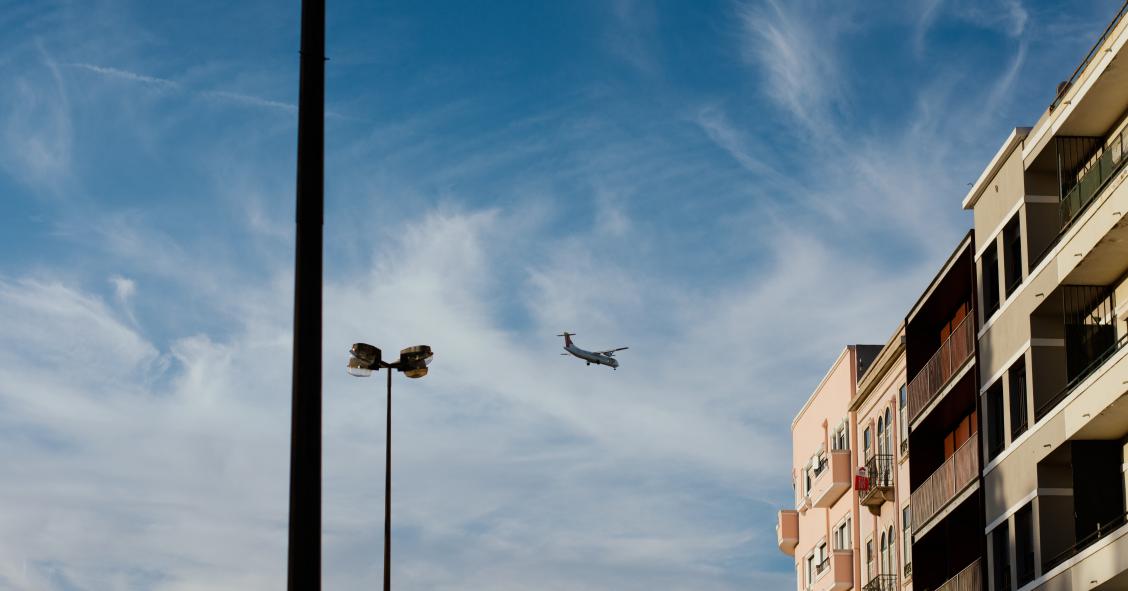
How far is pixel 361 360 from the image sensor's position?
3450 cm

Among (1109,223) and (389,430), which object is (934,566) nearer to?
(1109,223)

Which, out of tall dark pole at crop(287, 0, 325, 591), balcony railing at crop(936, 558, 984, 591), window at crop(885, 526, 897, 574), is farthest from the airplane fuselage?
tall dark pole at crop(287, 0, 325, 591)

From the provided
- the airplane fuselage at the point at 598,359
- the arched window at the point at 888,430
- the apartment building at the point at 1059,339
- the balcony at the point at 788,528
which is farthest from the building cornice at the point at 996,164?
the airplane fuselage at the point at 598,359

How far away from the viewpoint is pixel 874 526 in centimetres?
5497

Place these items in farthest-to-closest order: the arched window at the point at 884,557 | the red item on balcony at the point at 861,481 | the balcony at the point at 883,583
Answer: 1. the red item on balcony at the point at 861,481
2. the arched window at the point at 884,557
3. the balcony at the point at 883,583

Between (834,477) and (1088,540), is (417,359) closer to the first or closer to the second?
(1088,540)

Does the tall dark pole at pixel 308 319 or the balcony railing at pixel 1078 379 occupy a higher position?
the balcony railing at pixel 1078 379

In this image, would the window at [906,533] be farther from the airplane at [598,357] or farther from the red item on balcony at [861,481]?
the airplane at [598,357]

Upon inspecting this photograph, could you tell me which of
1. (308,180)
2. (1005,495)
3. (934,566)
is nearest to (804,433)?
(934,566)

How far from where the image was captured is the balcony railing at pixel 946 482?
43.8 metres

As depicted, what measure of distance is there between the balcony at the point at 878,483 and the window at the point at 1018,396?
40.2ft

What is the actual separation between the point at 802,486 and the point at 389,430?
107 ft

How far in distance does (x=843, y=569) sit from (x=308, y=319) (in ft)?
165

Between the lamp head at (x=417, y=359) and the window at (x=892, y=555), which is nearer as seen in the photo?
the lamp head at (x=417, y=359)
